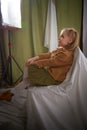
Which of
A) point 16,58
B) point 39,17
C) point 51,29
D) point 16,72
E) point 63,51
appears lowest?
point 16,72

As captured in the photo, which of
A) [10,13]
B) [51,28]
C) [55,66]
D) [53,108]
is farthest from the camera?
[51,28]

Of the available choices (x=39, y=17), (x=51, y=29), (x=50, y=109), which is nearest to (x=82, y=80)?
(x=50, y=109)

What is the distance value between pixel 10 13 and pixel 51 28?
703 millimetres

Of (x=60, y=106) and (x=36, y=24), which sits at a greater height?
(x=36, y=24)

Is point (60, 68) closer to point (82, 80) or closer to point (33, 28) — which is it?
point (82, 80)

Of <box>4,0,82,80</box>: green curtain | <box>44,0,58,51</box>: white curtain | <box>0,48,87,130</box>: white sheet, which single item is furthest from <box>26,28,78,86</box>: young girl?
<box>4,0,82,80</box>: green curtain

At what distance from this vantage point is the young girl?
1.77 metres

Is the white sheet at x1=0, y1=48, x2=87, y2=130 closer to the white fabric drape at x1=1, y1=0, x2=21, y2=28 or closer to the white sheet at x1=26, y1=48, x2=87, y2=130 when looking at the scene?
the white sheet at x1=26, y1=48, x2=87, y2=130

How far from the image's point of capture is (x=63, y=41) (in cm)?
186

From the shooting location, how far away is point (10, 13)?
8.97 feet

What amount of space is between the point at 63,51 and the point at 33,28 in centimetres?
131

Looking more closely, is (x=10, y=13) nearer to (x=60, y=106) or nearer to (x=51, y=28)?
(x=51, y=28)

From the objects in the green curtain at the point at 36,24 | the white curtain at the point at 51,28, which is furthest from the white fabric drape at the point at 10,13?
the white curtain at the point at 51,28

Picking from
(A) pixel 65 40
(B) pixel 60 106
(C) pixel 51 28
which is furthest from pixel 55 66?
(C) pixel 51 28
